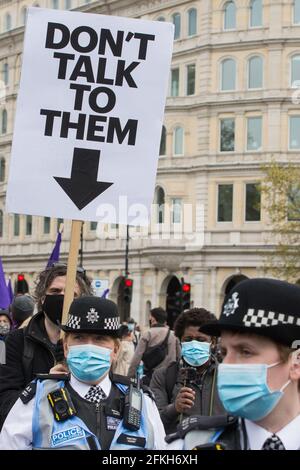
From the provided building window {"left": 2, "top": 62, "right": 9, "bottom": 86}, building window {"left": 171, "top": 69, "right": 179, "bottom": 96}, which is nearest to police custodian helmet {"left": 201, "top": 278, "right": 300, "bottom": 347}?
building window {"left": 171, "top": 69, "right": 179, "bottom": 96}

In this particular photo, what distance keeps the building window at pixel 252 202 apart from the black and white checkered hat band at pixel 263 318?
45162 mm

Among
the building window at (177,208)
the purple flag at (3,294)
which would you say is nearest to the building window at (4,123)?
the building window at (177,208)

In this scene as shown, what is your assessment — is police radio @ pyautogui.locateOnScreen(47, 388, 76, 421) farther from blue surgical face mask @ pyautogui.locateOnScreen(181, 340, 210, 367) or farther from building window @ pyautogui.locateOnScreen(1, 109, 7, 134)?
building window @ pyautogui.locateOnScreen(1, 109, 7, 134)

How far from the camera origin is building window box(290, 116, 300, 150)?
47.8 meters

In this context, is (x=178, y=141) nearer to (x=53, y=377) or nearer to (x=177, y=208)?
(x=177, y=208)

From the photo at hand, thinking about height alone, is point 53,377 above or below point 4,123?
below

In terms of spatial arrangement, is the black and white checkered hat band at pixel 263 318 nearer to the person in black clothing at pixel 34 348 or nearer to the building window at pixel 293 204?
the person in black clothing at pixel 34 348

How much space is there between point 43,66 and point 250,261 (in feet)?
137

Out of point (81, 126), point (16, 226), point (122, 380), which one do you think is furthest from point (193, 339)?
point (16, 226)

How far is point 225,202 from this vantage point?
49094mm

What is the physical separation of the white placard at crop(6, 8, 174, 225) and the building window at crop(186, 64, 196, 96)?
147 feet

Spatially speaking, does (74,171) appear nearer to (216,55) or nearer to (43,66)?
(43,66)

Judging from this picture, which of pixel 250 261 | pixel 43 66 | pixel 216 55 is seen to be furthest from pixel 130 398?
pixel 216 55

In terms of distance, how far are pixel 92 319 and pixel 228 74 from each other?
45814mm
